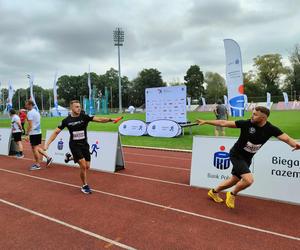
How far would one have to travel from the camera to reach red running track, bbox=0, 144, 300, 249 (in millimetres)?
4297

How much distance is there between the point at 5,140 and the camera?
1303 cm

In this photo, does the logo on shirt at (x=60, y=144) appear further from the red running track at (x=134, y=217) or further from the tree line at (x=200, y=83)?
the tree line at (x=200, y=83)

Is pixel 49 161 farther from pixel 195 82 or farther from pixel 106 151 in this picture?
pixel 195 82

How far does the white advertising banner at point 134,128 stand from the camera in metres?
18.6

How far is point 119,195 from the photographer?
6543mm

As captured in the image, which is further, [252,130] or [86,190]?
[86,190]

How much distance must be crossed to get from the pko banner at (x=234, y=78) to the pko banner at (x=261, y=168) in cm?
1533

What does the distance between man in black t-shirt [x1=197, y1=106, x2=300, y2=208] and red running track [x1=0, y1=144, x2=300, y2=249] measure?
23.9 inches

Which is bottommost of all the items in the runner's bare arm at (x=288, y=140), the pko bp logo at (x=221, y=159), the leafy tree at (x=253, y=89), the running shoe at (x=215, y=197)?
the running shoe at (x=215, y=197)

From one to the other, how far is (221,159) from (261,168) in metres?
0.87

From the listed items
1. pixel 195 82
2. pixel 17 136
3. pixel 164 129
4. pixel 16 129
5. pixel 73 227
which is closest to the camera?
pixel 73 227

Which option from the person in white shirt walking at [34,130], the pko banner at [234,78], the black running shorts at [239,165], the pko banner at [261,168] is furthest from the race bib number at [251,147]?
the pko banner at [234,78]

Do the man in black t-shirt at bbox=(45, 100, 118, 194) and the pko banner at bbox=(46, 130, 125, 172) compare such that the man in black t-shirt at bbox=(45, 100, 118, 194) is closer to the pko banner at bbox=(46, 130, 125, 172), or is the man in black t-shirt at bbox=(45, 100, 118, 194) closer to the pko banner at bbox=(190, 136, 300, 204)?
the pko banner at bbox=(46, 130, 125, 172)

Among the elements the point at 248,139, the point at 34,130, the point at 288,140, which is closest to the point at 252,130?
the point at 248,139
